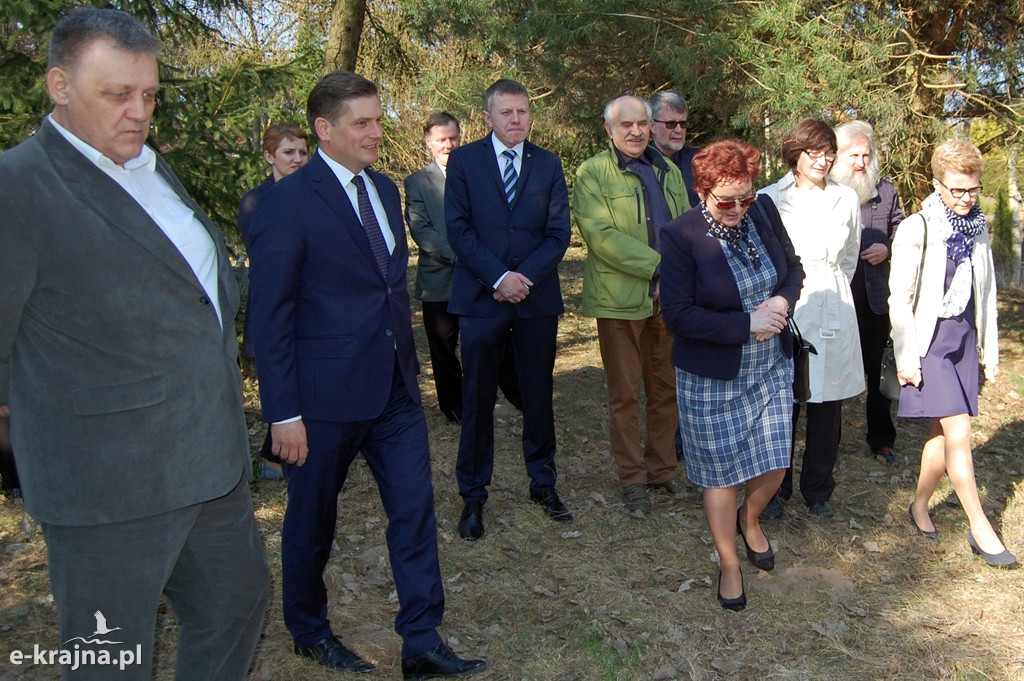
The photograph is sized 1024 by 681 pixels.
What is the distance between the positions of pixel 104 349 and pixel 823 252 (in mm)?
3756

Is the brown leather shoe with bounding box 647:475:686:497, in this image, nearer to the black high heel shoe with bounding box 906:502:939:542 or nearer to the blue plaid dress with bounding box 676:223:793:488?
the black high heel shoe with bounding box 906:502:939:542

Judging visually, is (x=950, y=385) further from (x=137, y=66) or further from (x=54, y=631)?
(x=54, y=631)

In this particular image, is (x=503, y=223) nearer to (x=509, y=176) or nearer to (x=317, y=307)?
(x=509, y=176)

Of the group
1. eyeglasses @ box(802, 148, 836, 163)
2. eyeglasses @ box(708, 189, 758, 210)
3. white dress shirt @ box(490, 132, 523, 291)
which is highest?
white dress shirt @ box(490, 132, 523, 291)

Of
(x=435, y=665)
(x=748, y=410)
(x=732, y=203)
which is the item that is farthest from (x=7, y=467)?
(x=732, y=203)

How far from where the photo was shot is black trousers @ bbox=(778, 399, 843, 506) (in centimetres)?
521

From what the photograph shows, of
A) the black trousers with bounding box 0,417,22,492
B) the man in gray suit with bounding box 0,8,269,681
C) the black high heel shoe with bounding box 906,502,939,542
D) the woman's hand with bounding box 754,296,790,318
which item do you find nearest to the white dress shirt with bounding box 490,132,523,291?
the woman's hand with bounding box 754,296,790,318

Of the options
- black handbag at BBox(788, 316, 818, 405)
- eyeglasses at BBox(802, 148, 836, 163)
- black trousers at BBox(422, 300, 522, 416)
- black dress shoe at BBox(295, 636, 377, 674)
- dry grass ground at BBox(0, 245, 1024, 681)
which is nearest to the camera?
black dress shoe at BBox(295, 636, 377, 674)

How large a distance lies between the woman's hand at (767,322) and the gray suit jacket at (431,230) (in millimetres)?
3279

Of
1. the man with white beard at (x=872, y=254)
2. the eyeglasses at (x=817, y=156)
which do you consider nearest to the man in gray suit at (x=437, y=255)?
the man with white beard at (x=872, y=254)

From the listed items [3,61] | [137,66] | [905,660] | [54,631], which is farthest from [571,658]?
[3,61]

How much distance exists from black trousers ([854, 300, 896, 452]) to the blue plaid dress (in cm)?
207

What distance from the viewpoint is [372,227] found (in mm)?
3619

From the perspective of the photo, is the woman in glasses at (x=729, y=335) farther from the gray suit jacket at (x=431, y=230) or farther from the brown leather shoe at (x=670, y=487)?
the gray suit jacket at (x=431, y=230)
